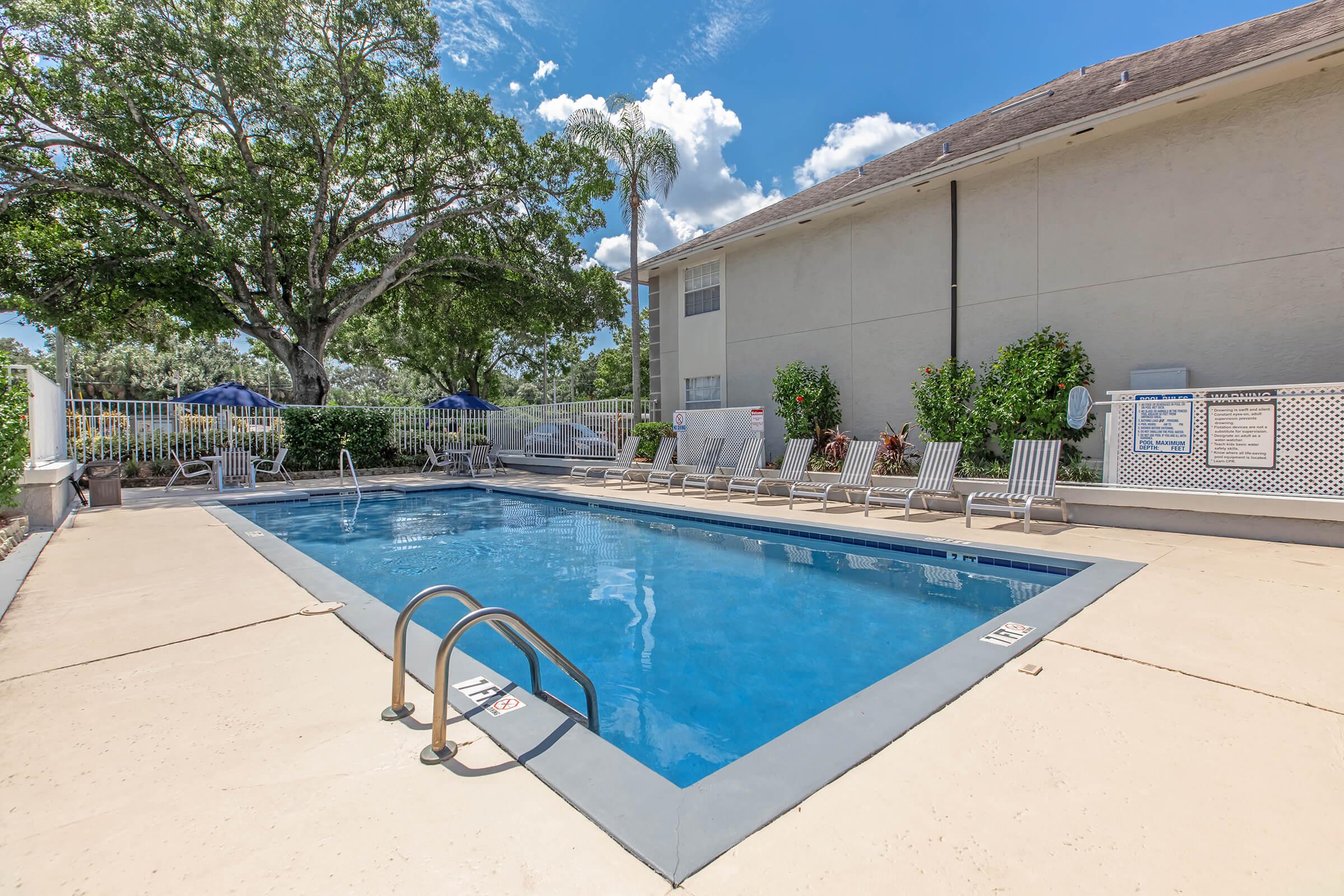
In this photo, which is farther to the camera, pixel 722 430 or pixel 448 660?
pixel 722 430

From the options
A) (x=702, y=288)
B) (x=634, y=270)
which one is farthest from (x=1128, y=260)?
(x=634, y=270)

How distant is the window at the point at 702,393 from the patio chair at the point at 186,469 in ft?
34.7

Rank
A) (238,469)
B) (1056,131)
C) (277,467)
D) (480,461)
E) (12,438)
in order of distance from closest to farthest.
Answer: (12,438), (1056,131), (238,469), (277,467), (480,461)

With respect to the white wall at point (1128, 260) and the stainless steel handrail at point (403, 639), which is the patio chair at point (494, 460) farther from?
the stainless steel handrail at point (403, 639)

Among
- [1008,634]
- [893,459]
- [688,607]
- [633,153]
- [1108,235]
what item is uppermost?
[633,153]

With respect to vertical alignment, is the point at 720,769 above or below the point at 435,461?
below

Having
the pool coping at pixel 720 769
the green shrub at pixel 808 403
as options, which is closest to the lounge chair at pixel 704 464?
the green shrub at pixel 808 403

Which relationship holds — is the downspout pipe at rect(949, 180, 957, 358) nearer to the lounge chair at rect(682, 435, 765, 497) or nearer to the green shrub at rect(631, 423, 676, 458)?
the lounge chair at rect(682, 435, 765, 497)

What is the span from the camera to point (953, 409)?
939 cm

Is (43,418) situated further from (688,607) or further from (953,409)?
(953,409)

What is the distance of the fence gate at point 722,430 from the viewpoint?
38.9ft

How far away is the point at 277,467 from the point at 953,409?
14301 mm

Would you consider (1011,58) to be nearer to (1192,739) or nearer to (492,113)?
(492,113)

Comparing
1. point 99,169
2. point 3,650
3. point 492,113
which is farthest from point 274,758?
point 99,169
